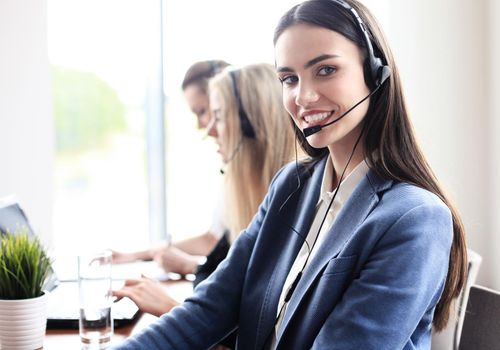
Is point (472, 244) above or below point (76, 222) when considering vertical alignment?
above

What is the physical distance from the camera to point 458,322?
1460 mm

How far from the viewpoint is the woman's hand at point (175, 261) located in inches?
76.7

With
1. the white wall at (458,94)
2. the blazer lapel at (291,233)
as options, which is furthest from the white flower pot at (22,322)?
the white wall at (458,94)

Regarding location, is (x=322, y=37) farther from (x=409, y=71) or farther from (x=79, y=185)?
(x=79, y=185)

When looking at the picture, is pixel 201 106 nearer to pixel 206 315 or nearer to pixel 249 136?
pixel 249 136

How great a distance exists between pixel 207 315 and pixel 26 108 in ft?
4.56

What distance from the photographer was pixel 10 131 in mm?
2189

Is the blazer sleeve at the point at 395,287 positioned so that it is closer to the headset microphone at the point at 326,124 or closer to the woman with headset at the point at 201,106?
the headset microphone at the point at 326,124

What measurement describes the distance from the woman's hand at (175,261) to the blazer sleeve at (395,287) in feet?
3.50

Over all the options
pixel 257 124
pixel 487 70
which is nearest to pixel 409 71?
pixel 487 70

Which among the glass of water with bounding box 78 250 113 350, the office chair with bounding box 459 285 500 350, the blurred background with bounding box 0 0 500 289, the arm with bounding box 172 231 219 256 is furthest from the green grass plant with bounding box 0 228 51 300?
the arm with bounding box 172 231 219 256

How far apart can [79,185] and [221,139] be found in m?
1.30

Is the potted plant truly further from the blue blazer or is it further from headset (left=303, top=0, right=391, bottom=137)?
headset (left=303, top=0, right=391, bottom=137)

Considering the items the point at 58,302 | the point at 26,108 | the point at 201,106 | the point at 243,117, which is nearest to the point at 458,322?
the point at 243,117
